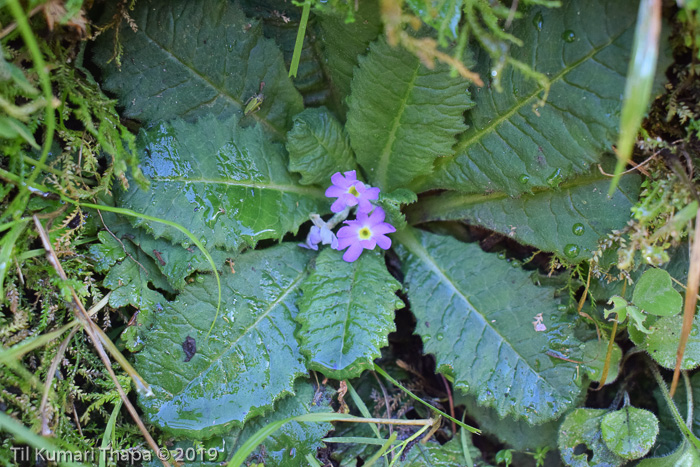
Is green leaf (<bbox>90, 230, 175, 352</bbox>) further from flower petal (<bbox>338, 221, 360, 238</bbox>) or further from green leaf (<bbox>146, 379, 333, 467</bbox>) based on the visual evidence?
flower petal (<bbox>338, 221, 360, 238</bbox>)

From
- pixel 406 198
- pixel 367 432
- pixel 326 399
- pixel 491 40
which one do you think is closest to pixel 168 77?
pixel 406 198

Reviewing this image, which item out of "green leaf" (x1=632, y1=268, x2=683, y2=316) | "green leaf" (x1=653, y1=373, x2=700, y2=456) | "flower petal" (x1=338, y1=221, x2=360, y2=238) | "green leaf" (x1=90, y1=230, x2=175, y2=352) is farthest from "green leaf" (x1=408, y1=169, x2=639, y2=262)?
"green leaf" (x1=90, y1=230, x2=175, y2=352)

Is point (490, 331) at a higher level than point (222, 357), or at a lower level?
higher

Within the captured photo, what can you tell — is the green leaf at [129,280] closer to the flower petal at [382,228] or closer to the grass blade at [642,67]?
the flower petal at [382,228]

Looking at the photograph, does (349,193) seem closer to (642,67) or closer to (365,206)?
(365,206)

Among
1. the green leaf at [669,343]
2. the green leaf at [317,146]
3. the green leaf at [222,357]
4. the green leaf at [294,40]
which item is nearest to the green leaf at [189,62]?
the green leaf at [294,40]

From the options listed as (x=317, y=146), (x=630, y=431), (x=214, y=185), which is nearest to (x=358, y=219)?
(x=317, y=146)
